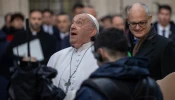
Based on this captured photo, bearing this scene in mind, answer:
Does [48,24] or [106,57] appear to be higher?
[106,57]

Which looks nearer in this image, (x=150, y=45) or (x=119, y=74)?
(x=119, y=74)

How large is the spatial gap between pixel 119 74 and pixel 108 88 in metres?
0.14

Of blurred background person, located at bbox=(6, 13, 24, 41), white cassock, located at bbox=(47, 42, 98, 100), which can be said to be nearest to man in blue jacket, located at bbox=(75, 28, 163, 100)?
white cassock, located at bbox=(47, 42, 98, 100)

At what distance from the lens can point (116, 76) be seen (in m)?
4.78

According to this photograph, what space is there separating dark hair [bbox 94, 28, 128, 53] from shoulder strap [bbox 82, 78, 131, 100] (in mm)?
286

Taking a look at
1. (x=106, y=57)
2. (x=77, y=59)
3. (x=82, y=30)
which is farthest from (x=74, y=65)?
(x=106, y=57)

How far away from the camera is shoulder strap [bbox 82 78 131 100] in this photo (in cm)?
471

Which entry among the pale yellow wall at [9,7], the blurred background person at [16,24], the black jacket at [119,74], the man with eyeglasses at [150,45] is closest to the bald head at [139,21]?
the man with eyeglasses at [150,45]

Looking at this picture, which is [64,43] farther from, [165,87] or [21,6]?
[21,6]

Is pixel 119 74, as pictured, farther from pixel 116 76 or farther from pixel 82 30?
pixel 82 30

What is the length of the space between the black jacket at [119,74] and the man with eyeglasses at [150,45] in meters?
1.97

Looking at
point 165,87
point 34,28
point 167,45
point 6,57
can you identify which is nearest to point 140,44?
point 167,45

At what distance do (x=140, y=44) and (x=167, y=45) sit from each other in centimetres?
28

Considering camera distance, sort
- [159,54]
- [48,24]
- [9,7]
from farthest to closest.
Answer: [9,7] < [48,24] < [159,54]
